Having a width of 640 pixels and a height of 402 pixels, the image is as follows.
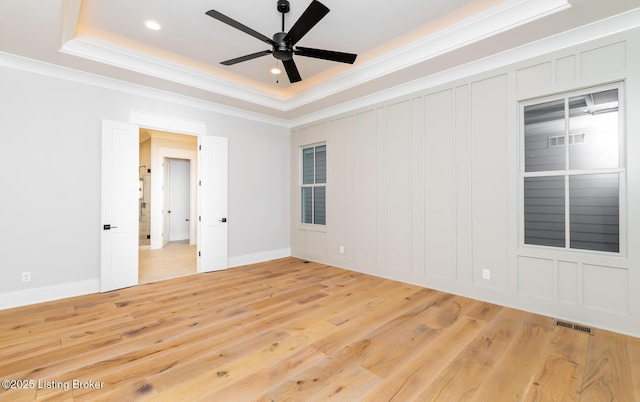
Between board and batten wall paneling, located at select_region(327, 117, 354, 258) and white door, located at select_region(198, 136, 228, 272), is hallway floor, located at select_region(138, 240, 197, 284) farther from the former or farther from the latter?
board and batten wall paneling, located at select_region(327, 117, 354, 258)

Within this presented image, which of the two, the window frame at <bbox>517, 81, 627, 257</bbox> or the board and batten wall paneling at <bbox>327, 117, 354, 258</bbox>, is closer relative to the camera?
the window frame at <bbox>517, 81, 627, 257</bbox>

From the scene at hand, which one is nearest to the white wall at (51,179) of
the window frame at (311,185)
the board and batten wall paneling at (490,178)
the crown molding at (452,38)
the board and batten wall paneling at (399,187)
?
the window frame at (311,185)

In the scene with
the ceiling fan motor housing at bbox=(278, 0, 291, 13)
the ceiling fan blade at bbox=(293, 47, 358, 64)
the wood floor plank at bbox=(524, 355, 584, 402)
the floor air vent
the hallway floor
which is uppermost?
the ceiling fan motor housing at bbox=(278, 0, 291, 13)

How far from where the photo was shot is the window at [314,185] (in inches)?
230

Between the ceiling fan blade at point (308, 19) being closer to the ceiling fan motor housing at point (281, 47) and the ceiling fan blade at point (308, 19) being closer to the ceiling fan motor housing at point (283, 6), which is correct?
the ceiling fan motor housing at point (281, 47)

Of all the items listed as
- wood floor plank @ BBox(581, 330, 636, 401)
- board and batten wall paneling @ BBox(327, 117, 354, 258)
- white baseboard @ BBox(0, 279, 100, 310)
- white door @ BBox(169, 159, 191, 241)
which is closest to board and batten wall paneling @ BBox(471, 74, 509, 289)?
wood floor plank @ BBox(581, 330, 636, 401)

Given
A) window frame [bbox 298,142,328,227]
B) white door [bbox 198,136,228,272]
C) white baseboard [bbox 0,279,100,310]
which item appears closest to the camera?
white baseboard [bbox 0,279,100,310]

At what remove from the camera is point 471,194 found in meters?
3.75

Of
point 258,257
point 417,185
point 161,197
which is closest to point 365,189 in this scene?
point 417,185

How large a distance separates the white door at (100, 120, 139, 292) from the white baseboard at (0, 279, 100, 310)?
0.15 metres

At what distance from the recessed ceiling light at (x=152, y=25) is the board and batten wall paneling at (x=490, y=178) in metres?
3.95

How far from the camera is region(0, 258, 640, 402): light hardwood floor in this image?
6.39 feet

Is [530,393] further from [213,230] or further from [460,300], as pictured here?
[213,230]

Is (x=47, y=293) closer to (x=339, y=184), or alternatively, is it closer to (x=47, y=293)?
(x=47, y=293)
